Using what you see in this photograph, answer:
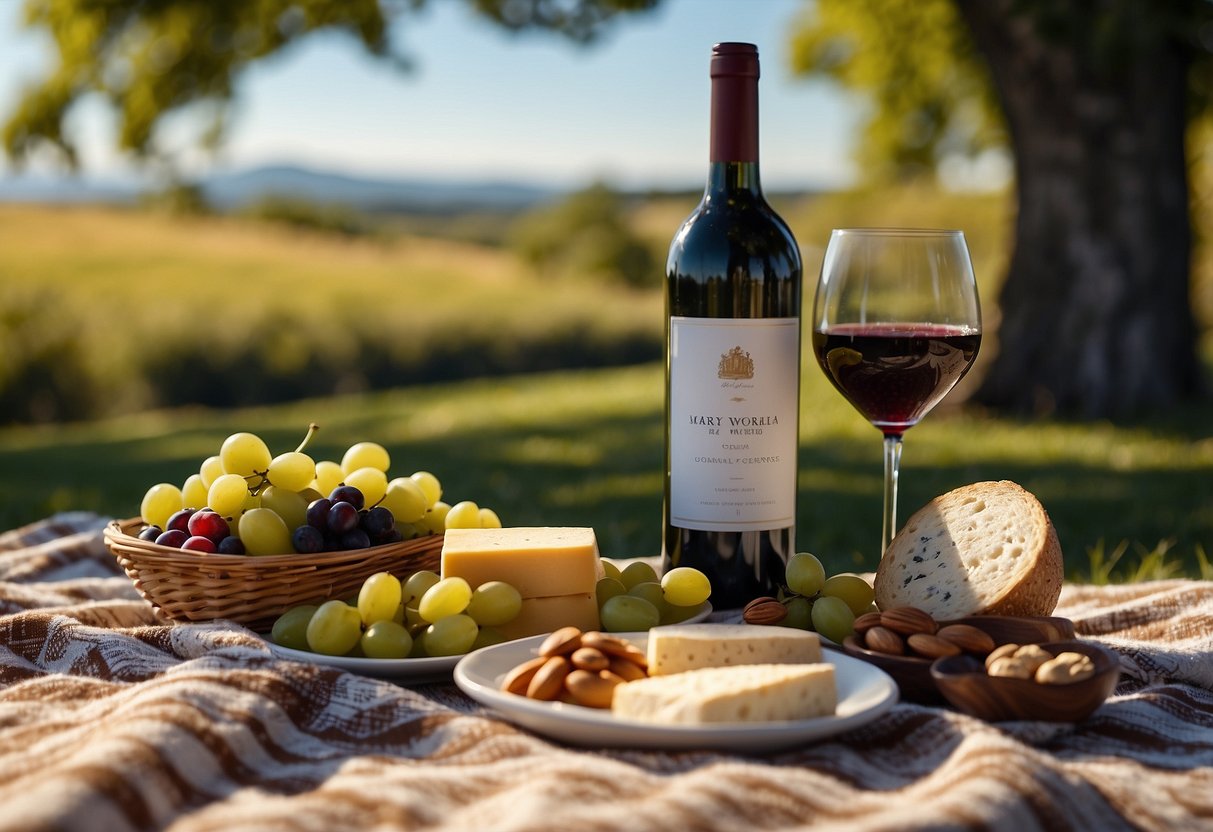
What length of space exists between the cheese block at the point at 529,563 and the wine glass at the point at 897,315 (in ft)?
1.79

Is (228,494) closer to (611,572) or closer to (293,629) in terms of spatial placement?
(293,629)

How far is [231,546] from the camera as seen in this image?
1930 mm

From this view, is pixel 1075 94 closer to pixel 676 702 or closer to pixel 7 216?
pixel 676 702

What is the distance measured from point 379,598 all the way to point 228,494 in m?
0.41

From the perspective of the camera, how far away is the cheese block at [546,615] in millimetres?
1846

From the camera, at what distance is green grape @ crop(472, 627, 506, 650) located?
71.4 inches

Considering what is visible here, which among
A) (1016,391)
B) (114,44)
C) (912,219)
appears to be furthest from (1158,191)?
(912,219)

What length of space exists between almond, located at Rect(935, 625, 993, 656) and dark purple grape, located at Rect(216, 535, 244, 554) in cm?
114

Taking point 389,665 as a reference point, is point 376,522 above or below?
above

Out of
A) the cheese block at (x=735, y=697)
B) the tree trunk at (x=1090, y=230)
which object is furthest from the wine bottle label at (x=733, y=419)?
the tree trunk at (x=1090, y=230)

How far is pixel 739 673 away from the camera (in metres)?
1.50

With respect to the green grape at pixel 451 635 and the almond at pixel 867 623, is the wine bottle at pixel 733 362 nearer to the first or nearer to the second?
the almond at pixel 867 623

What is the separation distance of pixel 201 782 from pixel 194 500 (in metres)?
0.85

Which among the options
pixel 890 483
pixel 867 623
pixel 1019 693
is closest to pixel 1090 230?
pixel 890 483
